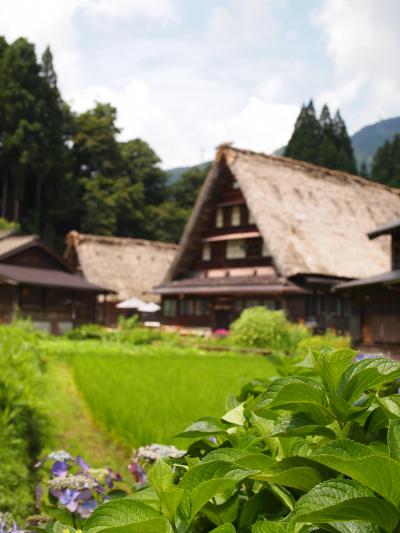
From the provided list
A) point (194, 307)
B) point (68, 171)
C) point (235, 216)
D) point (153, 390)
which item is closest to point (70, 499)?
point (153, 390)

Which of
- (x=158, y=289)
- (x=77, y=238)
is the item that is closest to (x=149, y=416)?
(x=158, y=289)

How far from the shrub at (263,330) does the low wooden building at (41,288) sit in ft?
28.8

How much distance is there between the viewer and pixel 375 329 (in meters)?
19.2

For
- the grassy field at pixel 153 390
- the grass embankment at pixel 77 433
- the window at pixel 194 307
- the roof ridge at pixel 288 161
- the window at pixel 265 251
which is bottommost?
the grass embankment at pixel 77 433

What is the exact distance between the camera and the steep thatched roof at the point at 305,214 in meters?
24.1

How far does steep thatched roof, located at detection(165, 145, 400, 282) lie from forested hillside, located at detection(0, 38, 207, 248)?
64.0ft

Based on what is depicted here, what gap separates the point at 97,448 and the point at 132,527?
6.87 metres

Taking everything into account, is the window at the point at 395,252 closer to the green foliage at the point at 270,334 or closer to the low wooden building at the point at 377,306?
the low wooden building at the point at 377,306

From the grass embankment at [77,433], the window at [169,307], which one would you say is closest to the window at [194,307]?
the window at [169,307]

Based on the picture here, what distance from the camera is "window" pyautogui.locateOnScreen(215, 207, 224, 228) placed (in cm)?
2822

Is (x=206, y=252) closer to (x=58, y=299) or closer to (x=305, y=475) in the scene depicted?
(x=58, y=299)

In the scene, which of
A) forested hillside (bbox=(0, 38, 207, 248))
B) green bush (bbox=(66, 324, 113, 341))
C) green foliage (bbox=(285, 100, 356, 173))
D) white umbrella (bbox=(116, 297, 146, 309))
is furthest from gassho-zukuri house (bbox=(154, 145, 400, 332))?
green foliage (bbox=(285, 100, 356, 173))

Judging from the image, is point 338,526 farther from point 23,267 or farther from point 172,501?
point 23,267

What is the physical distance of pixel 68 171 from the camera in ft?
160
